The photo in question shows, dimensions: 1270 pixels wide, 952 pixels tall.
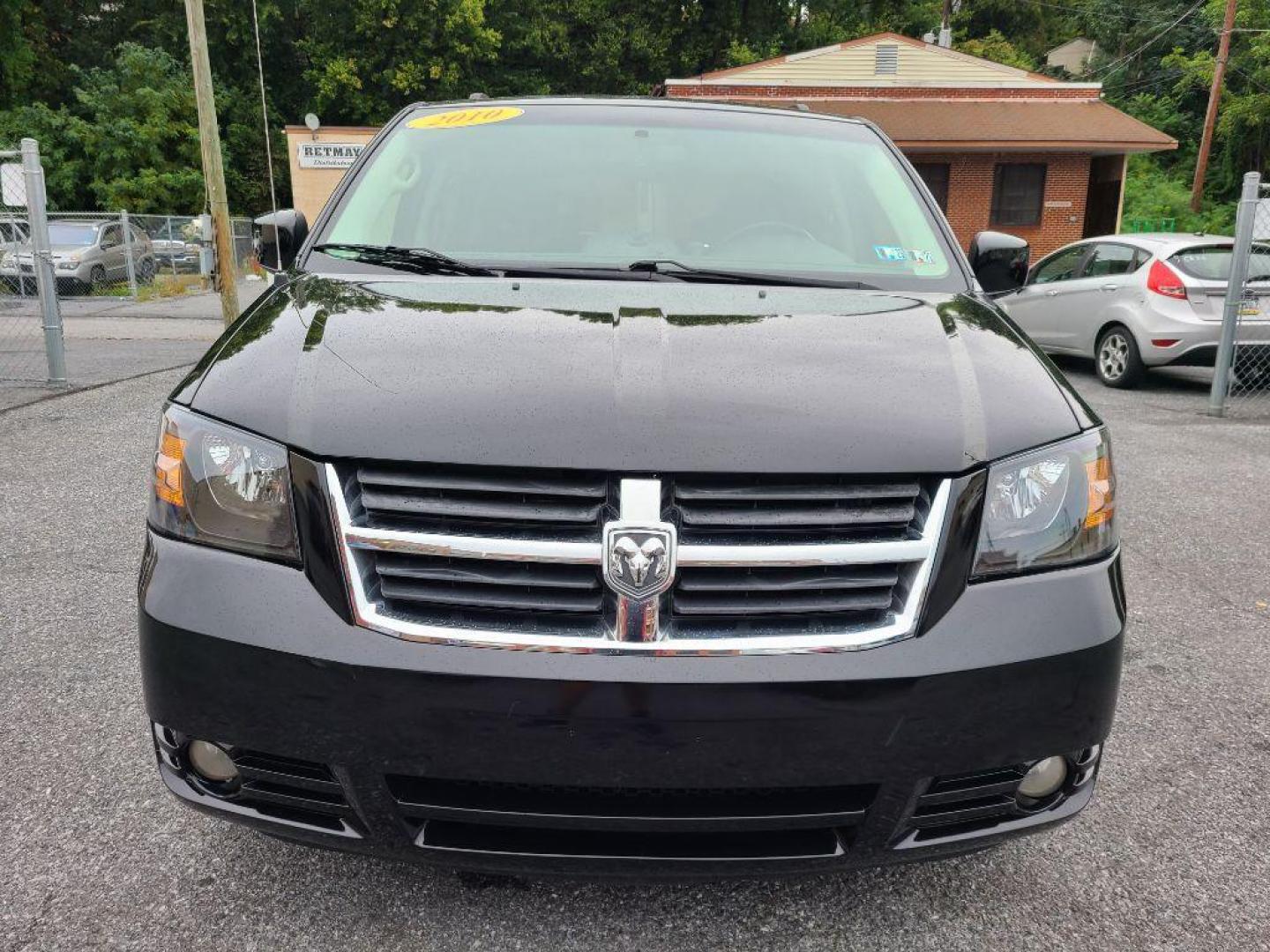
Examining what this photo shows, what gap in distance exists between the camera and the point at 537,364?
73.7 inches

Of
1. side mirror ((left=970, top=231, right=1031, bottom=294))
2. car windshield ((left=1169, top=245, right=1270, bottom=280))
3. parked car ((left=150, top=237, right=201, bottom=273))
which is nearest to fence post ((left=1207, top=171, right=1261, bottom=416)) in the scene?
A: car windshield ((left=1169, top=245, right=1270, bottom=280))

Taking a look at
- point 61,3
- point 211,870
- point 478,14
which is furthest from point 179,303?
point 61,3

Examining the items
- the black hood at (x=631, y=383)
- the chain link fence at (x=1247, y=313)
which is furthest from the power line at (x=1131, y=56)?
the black hood at (x=631, y=383)

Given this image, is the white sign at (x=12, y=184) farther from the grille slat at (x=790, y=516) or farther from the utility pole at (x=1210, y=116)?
the utility pole at (x=1210, y=116)

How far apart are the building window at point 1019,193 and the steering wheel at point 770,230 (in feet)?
85.1

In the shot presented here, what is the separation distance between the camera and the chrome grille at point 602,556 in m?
1.63

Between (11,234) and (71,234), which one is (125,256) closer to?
(71,234)

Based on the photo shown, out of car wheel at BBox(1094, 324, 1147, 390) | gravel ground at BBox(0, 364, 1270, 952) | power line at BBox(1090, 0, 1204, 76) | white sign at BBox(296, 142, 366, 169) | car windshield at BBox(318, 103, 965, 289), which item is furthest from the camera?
power line at BBox(1090, 0, 1204, 76)

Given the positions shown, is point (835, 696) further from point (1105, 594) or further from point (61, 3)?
point (61, 3)

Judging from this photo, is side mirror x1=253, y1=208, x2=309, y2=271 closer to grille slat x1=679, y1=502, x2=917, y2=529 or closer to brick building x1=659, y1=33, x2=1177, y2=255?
grille slat x1=679, y1=502, x2=917, y2=529

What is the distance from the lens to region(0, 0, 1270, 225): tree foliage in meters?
33.4

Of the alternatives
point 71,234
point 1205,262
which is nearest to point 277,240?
point 1205,262

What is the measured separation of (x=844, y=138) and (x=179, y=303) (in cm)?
1772

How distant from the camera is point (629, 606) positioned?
63.7 inches
